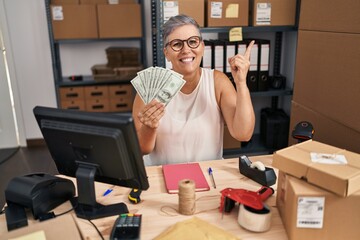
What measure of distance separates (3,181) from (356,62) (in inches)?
112

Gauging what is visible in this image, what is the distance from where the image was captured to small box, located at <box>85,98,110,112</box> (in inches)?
131

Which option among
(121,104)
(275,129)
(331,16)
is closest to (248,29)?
→ (275,129)

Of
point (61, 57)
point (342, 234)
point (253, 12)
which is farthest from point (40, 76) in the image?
point (342, 234)

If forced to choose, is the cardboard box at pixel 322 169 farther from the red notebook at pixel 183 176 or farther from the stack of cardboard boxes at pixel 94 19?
the stack of cardboard boxes at pixel 94 19

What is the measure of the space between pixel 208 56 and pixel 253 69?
438mm

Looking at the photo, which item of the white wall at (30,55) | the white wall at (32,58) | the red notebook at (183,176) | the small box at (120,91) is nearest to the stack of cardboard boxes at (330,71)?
the red notebook at (183,176)

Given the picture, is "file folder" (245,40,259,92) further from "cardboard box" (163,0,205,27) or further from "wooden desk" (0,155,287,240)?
"wooden desk" (0,155,287,240)

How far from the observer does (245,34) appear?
121 inches

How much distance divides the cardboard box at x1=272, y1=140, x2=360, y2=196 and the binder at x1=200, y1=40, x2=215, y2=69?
1659mm

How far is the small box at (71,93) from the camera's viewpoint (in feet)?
10.7

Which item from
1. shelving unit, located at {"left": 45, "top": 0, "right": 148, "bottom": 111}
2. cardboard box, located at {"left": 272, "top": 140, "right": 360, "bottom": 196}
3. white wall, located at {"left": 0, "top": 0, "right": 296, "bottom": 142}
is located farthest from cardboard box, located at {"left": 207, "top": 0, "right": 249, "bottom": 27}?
cardboard box, located at {"left": 272, "top": 140, "right": 360, "bottom": 196}

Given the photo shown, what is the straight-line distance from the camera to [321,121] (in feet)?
5.82

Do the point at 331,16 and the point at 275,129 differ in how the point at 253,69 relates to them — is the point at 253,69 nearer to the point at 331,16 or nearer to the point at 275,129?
the point at 275,129

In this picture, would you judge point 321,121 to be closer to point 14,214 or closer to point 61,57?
point 14,214
